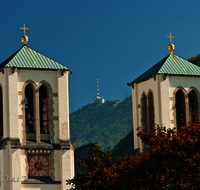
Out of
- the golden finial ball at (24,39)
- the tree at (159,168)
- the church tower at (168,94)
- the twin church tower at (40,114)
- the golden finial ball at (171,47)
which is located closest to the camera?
the tree at (159,168)

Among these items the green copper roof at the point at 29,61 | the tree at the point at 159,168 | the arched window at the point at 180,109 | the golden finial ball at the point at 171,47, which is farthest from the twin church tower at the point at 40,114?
the tree at the point at 159,168

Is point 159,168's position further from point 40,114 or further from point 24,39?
point 24,39

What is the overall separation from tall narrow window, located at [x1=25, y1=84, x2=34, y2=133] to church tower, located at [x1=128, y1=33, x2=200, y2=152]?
8.83 metres

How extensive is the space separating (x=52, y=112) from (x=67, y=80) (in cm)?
257

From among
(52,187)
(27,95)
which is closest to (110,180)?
(52,187)

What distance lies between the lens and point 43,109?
160 ft

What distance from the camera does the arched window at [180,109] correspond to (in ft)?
169

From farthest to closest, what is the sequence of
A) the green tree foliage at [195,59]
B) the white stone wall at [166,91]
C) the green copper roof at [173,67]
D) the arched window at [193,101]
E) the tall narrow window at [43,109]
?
the green tree foliage at [195,59] < the arched window at [193,101] < the green copper roof at [173,67] < the white stone wall at [166,91] < the tall narrow window at [43,109]

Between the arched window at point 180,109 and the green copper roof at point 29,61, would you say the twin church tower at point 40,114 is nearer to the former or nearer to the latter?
the green copper roof at point 29,61

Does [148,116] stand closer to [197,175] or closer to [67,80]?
[67,80]

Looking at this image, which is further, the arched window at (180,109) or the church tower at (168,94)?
the arched window at (180,109)

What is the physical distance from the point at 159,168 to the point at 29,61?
18.3 m

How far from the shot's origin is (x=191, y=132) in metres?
34.3

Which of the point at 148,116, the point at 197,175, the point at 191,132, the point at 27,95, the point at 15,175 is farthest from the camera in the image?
the point at 148,116
